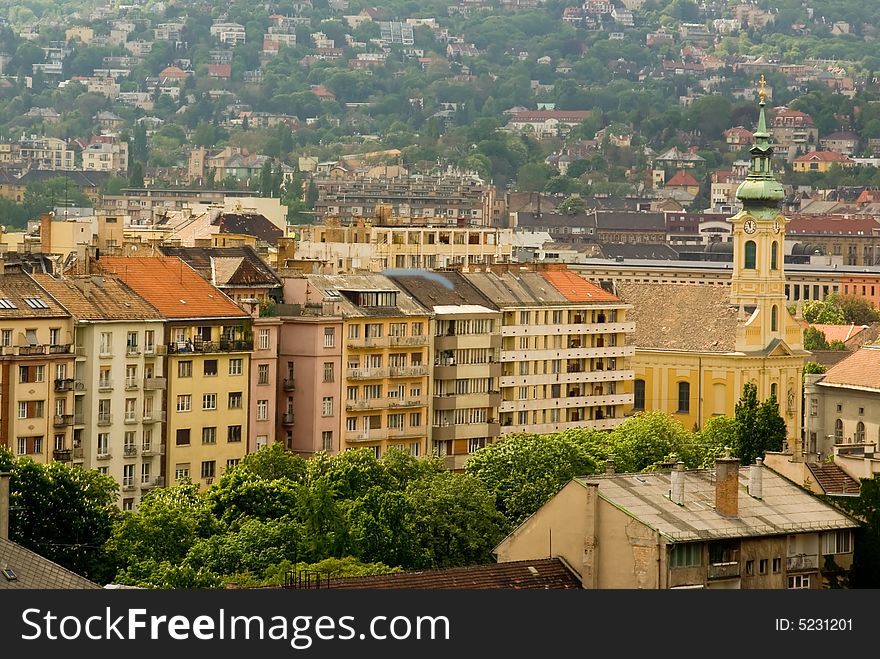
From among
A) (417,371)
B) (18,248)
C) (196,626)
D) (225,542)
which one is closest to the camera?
(196,626)

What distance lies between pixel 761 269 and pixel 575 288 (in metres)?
21.5

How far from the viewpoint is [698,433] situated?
10325 centimetres

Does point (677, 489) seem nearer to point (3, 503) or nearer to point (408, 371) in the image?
point (3, 503)

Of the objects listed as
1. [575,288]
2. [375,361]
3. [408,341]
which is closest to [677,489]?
[375,361]

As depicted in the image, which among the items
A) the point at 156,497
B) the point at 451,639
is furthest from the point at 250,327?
the point at 451,639

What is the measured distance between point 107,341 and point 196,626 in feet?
148

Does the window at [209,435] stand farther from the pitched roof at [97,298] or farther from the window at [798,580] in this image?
the window at [798,580]

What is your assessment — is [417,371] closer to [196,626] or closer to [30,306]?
[30,306]

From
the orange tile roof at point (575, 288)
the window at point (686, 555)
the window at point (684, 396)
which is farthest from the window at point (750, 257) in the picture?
the window at point (686, 555)

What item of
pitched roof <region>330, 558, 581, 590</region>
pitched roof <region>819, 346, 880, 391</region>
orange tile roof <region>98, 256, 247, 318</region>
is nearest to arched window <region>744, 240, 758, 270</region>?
pitched roof <region>819, 346, 880, 391</region>

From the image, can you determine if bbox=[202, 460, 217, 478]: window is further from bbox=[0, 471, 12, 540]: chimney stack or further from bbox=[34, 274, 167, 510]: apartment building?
bbox=[0, 471, 12, 540]: chimney stack

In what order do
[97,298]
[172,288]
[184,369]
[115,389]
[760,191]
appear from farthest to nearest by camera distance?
[760,191], [172,288], [184,369], [97,298], [115,389]

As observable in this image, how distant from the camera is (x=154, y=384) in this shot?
82188 mm

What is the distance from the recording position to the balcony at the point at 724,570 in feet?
184
